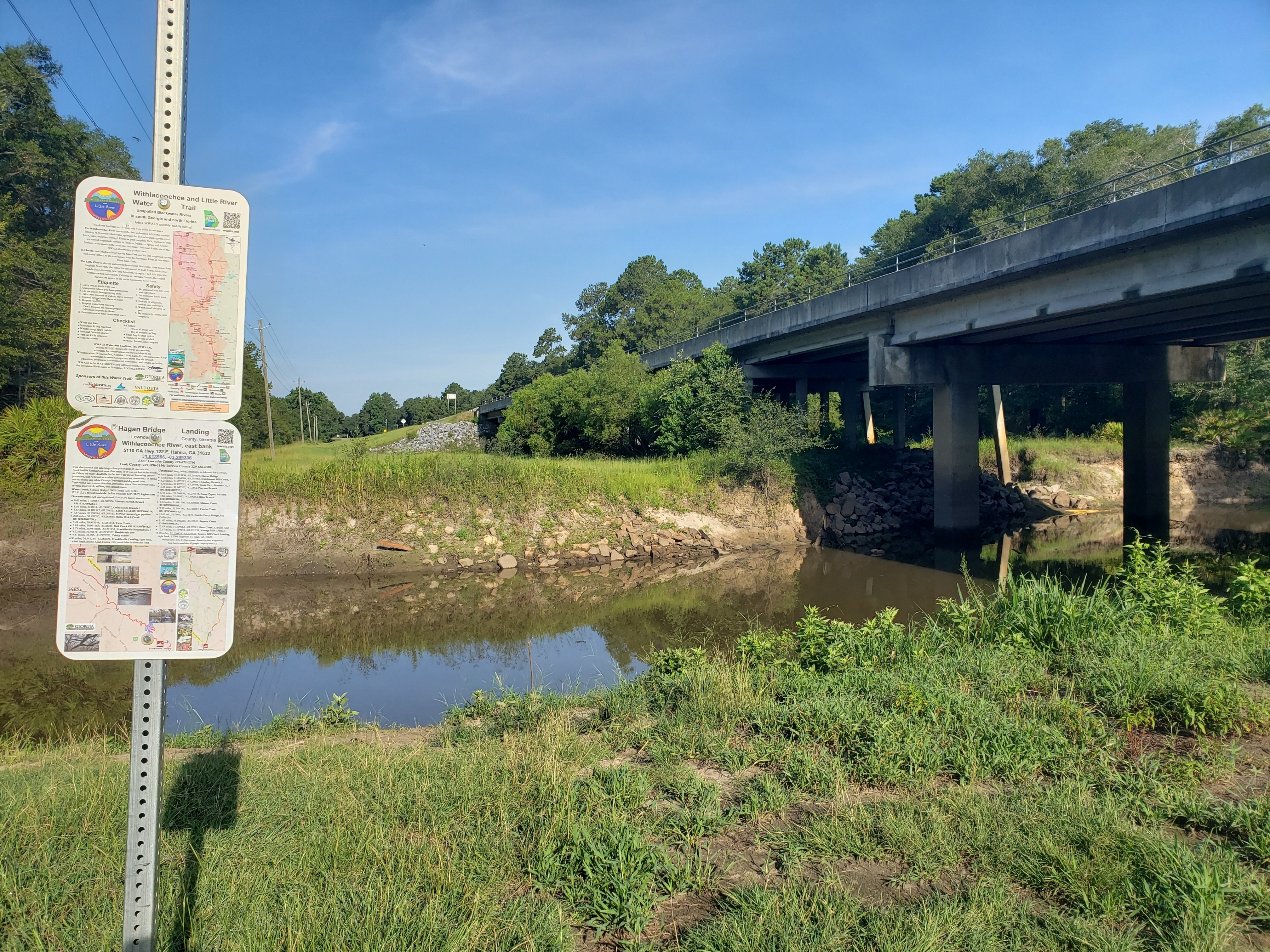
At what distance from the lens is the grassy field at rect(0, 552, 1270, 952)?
10.9 feet

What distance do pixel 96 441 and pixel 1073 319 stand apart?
80.4ft

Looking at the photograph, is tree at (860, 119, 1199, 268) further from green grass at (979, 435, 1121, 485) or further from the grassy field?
the grassy field

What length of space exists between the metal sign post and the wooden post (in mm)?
36063

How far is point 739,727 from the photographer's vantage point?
6.11 meters

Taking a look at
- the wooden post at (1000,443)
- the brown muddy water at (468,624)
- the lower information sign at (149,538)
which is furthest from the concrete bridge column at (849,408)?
the lower information sign at (149,538)

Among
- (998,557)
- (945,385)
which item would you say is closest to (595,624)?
(998,557)

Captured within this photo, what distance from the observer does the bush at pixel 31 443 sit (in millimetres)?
21281

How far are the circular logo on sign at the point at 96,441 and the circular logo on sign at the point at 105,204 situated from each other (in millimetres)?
764

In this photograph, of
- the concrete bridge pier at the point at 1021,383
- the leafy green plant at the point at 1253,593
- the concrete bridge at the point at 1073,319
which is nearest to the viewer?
the leafy green plant at the point at 1253,593

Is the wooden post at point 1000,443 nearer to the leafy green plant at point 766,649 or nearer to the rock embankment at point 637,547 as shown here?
the rock embankment at point 637,547

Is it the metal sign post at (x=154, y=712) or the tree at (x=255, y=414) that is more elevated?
the tree at (x=255, y=414)

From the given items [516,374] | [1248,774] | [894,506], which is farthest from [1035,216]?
[516,374]

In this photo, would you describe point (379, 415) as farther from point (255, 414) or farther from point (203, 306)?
point (203, 306)

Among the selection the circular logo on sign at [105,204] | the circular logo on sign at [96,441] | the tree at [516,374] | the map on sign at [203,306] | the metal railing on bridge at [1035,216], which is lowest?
the circular logo on sign at [96,441]
